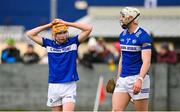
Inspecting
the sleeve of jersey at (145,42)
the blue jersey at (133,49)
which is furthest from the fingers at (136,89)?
the sleeve of jersey at (145,42)

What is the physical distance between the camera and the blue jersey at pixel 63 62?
38.5ft

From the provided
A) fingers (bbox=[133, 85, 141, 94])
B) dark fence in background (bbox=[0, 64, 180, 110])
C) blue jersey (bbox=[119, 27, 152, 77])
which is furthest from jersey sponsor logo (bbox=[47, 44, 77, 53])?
dark fence in background (bbox=[0, 64, 180, 110])

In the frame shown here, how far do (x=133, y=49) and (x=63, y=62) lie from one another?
3.60 ft

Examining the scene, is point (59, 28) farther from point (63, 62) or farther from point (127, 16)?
point (127, 16)

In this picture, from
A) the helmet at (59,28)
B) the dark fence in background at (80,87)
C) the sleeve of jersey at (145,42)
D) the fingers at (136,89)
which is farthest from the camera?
the dark fence in background at (80,87)

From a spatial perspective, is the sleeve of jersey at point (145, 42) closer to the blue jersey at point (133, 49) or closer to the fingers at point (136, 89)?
the blue jersey at point (133, 49)

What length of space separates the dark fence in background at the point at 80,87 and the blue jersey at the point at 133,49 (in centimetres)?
817

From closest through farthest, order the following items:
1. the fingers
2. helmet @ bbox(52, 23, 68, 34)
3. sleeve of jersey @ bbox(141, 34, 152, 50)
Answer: the fingers, sleeve of jersey @ bbox(141, 34, 152, 50), helmet @ bbox(52, 23, 68, 34)

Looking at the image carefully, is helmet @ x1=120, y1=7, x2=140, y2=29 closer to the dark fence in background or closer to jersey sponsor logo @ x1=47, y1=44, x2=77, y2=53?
jersey sponsor logo @ x1=47, y1=44, x2=77, y2=53

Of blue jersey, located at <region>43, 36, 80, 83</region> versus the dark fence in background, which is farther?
the dark fence in background

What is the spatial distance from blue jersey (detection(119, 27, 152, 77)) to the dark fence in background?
26.8 ft

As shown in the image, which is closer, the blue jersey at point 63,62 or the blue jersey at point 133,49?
the blue jersey at point 133,49

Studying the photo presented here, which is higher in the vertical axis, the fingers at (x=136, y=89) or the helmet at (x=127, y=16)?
the helmet at (x=127, y=16)

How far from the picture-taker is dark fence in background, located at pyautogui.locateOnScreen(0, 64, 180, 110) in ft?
65.2
